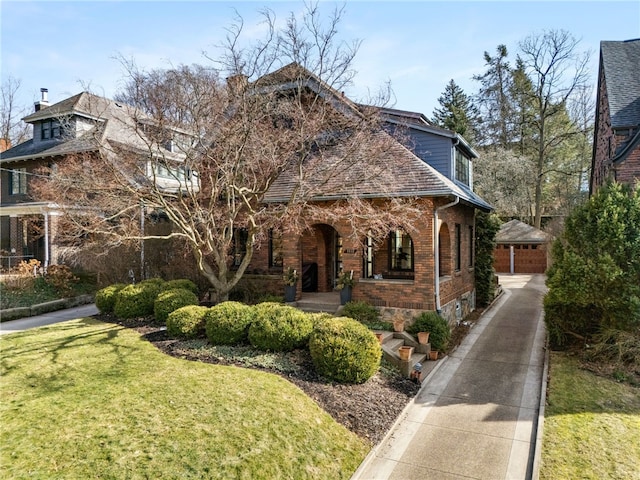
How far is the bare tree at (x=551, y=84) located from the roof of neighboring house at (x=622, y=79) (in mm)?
13901

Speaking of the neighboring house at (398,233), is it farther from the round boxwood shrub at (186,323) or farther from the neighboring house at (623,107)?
the neighboring house at (623,107)

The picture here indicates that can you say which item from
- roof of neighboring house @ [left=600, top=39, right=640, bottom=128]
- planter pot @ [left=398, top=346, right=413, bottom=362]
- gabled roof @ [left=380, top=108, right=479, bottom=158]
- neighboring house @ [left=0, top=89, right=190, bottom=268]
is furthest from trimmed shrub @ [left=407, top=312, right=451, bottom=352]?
neighboring house @ [left=0, top=89, right=190, bottom=268]

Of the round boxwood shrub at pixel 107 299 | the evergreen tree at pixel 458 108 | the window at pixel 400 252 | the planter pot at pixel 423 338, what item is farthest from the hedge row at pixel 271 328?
the evergreen tree at pixel 458 108

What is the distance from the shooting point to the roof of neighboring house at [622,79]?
12750 mm

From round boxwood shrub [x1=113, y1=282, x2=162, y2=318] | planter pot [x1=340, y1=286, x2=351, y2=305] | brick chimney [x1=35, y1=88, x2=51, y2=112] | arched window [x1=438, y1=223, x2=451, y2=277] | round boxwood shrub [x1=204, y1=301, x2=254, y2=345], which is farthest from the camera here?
brick chimney [x1=35, y1=88, x2=51, y2=112]

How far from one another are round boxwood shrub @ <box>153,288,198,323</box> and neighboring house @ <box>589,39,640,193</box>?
11715mm

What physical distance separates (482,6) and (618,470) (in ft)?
29.1

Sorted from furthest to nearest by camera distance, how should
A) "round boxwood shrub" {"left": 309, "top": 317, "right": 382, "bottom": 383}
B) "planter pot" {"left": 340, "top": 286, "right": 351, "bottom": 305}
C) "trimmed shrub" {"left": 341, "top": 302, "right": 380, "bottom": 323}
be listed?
"planter pot" {"left": 340, "top": 286, "right": 351, "bottom": 305}
"trimmed shrub" {"left": 341, "top": 302, "right": 380, "bottom": 323}
"round boxwood shrub" {"left": 309, "top": 317, "right": 382, "bottom": 383}

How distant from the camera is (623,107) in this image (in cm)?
1307

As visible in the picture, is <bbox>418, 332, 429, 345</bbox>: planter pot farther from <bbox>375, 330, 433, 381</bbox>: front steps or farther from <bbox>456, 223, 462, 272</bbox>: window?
<bbox>456, 223, 462, 272</bbox>: window

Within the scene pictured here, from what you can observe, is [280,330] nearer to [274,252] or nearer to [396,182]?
[396,182]

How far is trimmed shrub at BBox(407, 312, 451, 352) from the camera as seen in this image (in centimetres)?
989

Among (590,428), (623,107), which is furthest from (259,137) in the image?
(623,107)

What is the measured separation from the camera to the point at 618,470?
Answer: 5199mm
